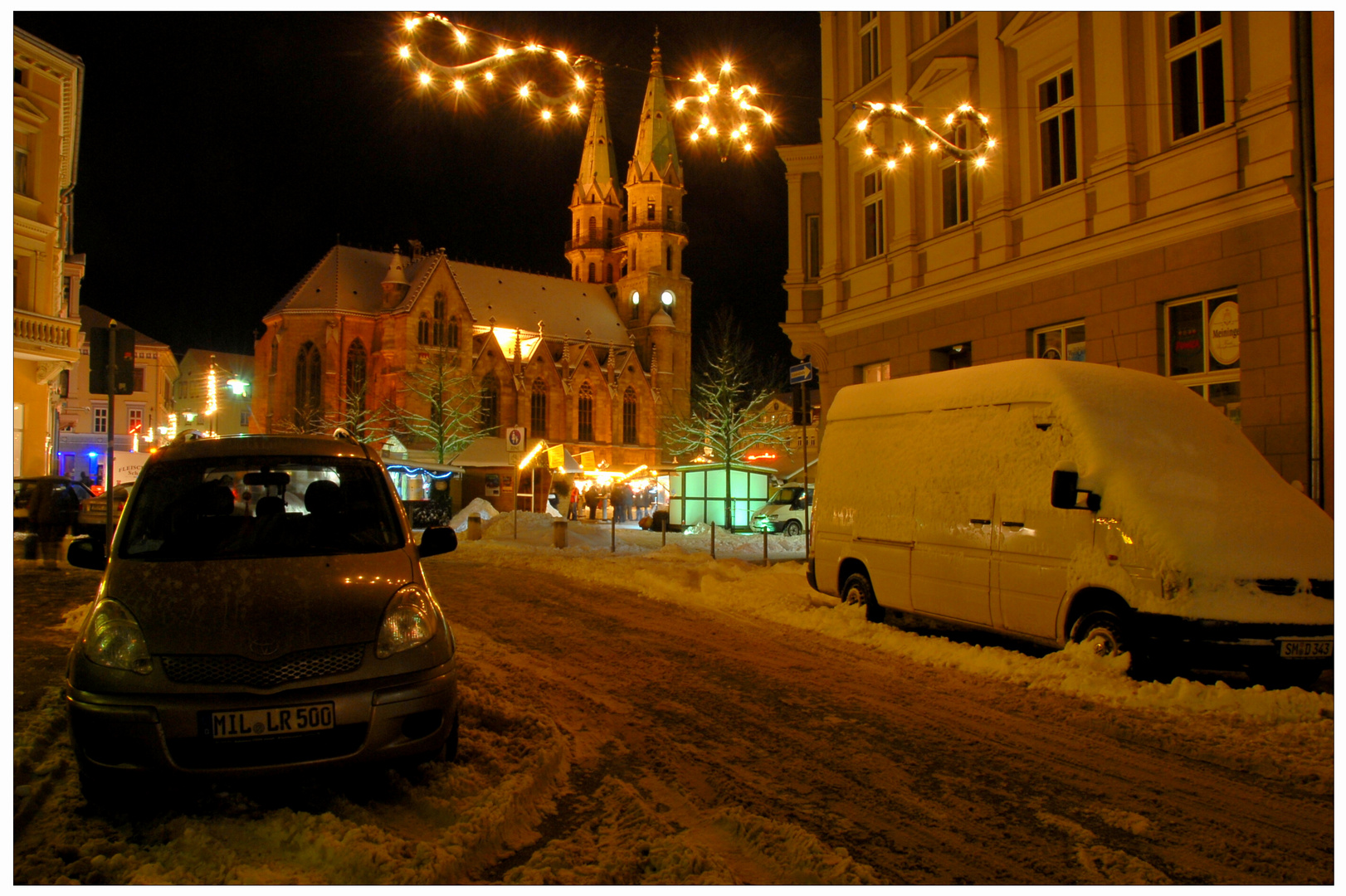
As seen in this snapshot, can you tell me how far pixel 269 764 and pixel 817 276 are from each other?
59.9 feet

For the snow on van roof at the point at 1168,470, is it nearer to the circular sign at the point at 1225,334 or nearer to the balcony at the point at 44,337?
the circular sign at the point at 1225,334

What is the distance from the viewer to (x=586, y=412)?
270 ft

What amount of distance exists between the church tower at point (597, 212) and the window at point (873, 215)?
71.0 m

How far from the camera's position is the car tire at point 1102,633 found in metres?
7.16

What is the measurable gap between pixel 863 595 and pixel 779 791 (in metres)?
5.93

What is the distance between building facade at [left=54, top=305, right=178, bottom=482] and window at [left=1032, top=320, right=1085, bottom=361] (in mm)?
52098

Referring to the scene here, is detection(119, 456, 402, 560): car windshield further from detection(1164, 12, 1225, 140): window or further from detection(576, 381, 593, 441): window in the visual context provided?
detection(576, 381, 593, 441): window

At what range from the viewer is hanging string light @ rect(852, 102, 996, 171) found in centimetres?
1407

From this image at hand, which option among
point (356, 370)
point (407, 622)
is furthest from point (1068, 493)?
point (356, 370)

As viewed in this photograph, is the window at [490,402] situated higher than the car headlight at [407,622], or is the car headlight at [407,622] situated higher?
the window at [490,402]

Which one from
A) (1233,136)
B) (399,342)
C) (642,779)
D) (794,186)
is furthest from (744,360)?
(642,779)

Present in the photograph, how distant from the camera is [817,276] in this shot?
20.9 meters

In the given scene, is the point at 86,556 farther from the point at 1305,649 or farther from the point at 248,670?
the point at 1305,649

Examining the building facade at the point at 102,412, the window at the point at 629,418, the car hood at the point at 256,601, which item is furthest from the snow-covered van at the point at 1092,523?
the window at the point at 629,418
